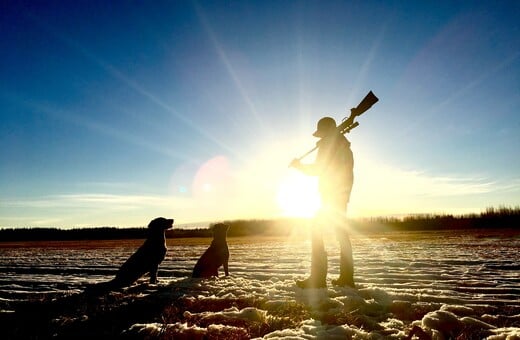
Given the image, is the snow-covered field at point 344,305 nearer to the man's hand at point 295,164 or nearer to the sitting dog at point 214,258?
the sitting dog at point 214,258

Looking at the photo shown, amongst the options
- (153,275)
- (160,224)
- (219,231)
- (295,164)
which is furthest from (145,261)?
(295,164)

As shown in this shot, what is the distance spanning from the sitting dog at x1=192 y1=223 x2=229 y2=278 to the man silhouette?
2502 mm

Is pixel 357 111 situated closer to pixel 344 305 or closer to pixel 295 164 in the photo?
pixel 295 164

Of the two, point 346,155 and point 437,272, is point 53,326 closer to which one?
point 346,155

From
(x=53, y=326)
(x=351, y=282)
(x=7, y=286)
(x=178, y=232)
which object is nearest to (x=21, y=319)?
(x=53, y=326)

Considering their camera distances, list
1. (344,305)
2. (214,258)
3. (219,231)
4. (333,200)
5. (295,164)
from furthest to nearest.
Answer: (219,231) < (214,258) < (295,164) < (333,200) < (344,305)

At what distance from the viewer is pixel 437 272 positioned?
6.87 m

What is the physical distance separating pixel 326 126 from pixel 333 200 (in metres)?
1.27

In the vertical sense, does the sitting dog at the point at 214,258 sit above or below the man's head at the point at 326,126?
below

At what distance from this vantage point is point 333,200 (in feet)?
17.9

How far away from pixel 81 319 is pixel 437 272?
660 centimetres

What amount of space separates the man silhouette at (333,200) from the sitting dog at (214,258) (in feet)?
8.21

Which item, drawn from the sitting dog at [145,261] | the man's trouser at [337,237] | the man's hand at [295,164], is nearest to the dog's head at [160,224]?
the sitting dog at [145,261]

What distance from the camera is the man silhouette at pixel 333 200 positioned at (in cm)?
531
